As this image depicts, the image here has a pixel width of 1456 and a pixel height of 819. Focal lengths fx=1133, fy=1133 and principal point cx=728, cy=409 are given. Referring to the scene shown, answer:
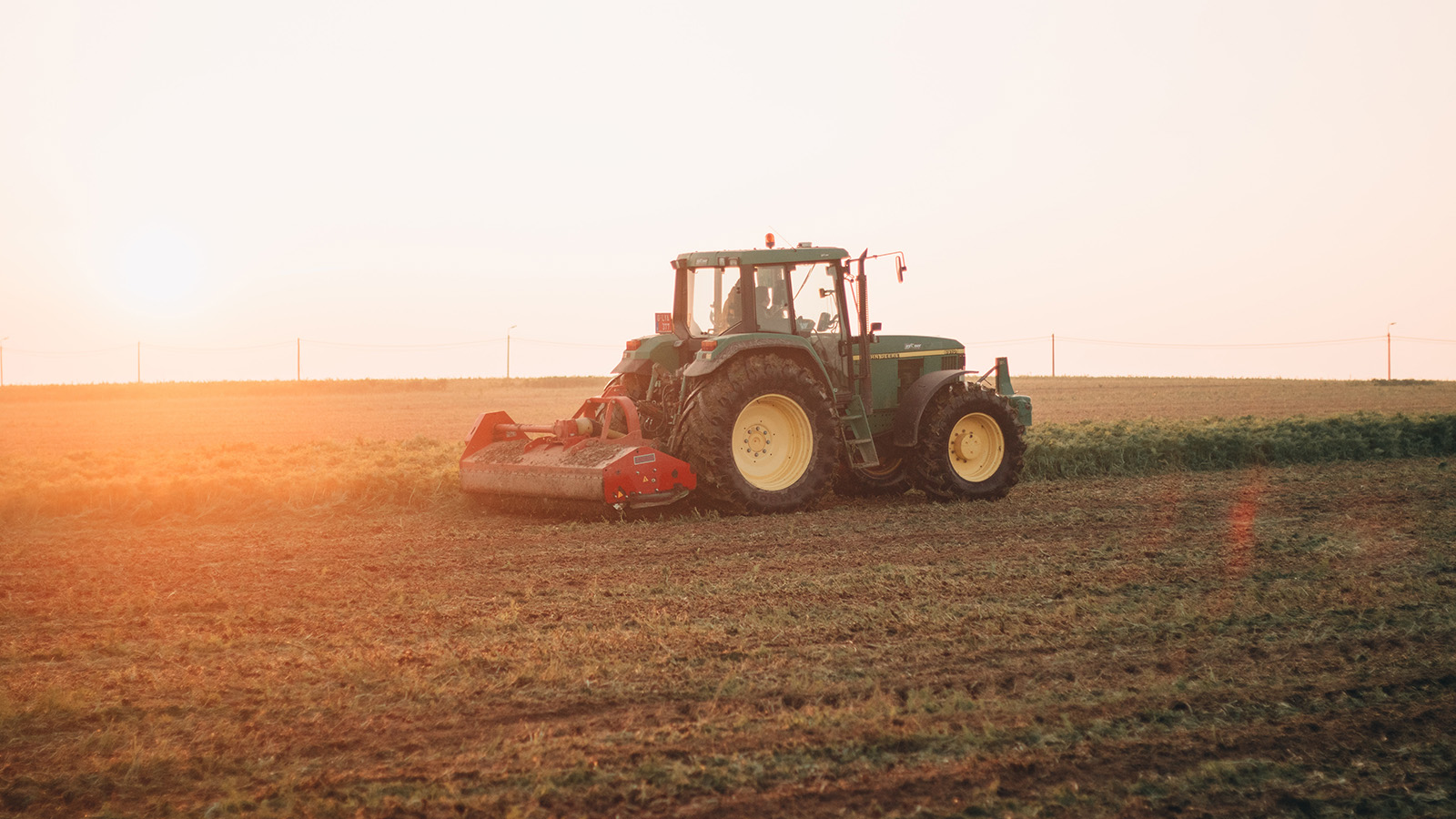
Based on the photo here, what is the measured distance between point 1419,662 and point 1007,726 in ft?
7.32

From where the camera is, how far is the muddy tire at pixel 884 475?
38.0 ft

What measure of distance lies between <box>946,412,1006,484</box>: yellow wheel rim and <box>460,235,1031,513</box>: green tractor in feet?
0.04

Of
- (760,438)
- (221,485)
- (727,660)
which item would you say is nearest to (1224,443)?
(760,438)

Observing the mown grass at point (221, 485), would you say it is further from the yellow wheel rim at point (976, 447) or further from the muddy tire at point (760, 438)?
the yellow wheel rim at point (976, 447)

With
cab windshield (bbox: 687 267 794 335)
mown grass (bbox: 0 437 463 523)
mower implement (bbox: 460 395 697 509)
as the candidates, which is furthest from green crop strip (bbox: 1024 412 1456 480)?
mown grass (bbox: 0 437 463 523)

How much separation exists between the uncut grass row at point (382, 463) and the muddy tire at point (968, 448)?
2100mm

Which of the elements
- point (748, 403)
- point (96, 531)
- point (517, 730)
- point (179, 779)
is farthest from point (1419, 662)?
point (96, 531)

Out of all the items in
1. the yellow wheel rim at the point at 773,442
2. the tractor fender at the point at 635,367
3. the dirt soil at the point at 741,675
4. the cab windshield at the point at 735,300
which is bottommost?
the dirt soil at the point at 741,675

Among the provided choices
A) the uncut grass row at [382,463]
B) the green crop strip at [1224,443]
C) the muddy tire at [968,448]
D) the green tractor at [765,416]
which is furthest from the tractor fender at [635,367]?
the green crop strip at [1224,443]

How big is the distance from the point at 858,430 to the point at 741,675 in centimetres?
632

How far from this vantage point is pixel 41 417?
30.8 metres

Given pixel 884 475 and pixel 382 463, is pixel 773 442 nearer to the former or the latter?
pixel 884 475

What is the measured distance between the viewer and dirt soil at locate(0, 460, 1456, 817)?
3703 mm

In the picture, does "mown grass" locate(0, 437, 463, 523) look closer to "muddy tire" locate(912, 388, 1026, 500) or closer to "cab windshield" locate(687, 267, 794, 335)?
"cab windshield" locate(687, 267, 794, 335)
